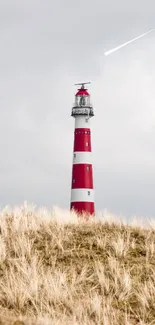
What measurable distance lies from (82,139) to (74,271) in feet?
90.2

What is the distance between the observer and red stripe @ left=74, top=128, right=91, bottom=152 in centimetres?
3947

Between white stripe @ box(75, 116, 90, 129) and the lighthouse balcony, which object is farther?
the lighthouse balcony

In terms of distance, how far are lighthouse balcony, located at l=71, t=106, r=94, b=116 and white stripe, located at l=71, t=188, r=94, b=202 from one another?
5.60 meters

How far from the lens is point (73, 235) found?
597 inches

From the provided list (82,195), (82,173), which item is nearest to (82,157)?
(82,173)

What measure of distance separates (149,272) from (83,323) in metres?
3.49

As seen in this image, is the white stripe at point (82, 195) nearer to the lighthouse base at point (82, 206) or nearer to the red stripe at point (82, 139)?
the lighthouse base at point (82, 206)

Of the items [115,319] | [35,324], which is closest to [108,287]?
[115,319]

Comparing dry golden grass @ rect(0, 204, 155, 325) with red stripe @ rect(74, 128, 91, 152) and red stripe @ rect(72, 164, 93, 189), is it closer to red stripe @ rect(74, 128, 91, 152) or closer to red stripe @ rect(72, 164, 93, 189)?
red stripe @ rect(72, 164, 93, 189)

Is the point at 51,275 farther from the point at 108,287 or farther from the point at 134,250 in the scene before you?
the point at 134,250

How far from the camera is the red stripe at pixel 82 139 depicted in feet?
129

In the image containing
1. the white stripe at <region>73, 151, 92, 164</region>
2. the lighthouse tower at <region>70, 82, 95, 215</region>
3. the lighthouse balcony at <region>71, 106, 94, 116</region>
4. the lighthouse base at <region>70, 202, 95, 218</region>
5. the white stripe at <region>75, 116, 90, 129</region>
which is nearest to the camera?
the lighthouse base at <region>70, 202, 95, 218</region>

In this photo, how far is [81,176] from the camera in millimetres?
38906

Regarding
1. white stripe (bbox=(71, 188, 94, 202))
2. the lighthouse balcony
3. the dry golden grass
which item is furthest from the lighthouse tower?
the dry golden grass
